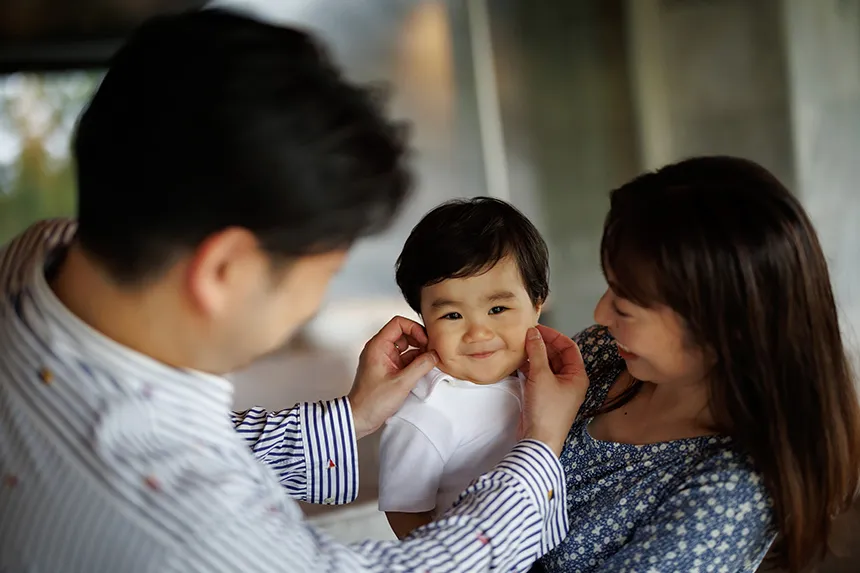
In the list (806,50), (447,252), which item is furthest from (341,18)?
(447,252)

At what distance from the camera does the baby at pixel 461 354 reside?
1.22 metres

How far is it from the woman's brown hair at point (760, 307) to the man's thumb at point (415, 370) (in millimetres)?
340

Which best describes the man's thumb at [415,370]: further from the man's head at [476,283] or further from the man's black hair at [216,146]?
the man's black hair at [216,146]

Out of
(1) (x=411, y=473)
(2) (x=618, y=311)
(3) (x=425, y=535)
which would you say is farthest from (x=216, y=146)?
(1) (x=411, y=473)

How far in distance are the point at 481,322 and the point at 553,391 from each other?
0.19 metres

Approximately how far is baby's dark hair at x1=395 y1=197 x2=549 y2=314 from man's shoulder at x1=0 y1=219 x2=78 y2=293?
0.49 m

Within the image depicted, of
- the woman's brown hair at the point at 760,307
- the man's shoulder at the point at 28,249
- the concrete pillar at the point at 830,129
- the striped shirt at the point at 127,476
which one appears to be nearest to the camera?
the striped shirt at the point at 127,476

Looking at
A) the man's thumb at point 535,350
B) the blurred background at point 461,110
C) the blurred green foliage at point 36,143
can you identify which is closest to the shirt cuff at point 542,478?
the man's thumb at point 535,350

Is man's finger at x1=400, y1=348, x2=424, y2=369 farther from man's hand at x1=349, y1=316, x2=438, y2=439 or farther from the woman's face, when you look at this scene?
the woman's face

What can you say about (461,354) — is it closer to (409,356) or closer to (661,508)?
(409,356)

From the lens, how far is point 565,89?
402 centimetres

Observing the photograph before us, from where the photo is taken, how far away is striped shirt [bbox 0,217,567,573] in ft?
2.20

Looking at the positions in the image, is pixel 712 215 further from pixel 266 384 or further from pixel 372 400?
pixel 266 384

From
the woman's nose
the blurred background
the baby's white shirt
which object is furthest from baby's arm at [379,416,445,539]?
the blurred background
